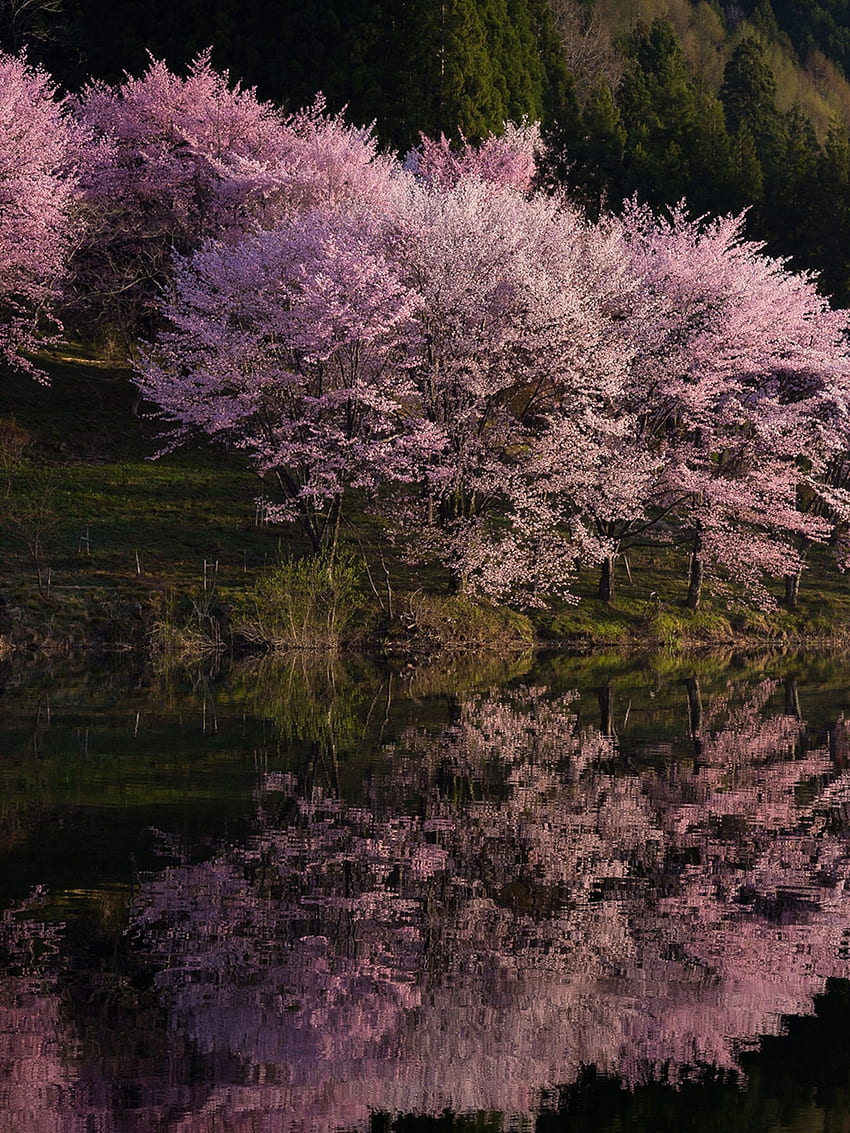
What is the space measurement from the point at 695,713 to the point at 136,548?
17439mm

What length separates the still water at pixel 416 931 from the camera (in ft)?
30.4

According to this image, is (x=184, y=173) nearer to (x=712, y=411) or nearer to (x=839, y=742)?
(x=712, y=411)

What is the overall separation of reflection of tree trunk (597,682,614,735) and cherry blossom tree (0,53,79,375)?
21.4 metres

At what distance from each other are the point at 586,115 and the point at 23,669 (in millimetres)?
50651

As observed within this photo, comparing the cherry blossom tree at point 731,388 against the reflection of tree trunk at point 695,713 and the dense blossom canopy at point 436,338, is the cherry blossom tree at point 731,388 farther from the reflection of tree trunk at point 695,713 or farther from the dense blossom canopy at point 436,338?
the reflection of tree trunk at point 695,713

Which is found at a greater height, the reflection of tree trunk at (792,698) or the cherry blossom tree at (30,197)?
the cherry blossom tree at (30,197)

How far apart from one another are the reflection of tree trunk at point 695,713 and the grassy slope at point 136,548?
344 inches

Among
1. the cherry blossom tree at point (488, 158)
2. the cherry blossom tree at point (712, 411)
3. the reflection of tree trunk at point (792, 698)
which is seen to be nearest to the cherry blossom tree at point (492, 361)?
the cherry blossom tree at point (712, 411)

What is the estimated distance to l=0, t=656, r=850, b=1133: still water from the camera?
9273mm

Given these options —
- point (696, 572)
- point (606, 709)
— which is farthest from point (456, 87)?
point (606, 709)

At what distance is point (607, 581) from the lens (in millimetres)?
45469

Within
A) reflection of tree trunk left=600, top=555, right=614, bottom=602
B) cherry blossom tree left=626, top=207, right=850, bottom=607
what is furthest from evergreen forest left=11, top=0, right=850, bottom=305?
reflection of tree trunk left=600, top=555, right=614, bottom=602

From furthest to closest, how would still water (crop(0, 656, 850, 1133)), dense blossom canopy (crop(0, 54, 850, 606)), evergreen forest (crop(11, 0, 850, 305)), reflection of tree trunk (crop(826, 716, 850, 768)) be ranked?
1. evergreen forest (crop(11, 0, 850, 305))
2. dense blossom canopy (crop(0, 54, 850, 606))
3. reflection of tree trunk (crop(826, 716, 850, 768))
4. still water (crop(0, 656, 850, 1133))

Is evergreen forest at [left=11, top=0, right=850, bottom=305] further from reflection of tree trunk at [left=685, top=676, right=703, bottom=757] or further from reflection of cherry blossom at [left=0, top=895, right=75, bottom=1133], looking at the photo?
reflection of cherry blossom at [left=0, top=895, right=75, bottom=1133]
